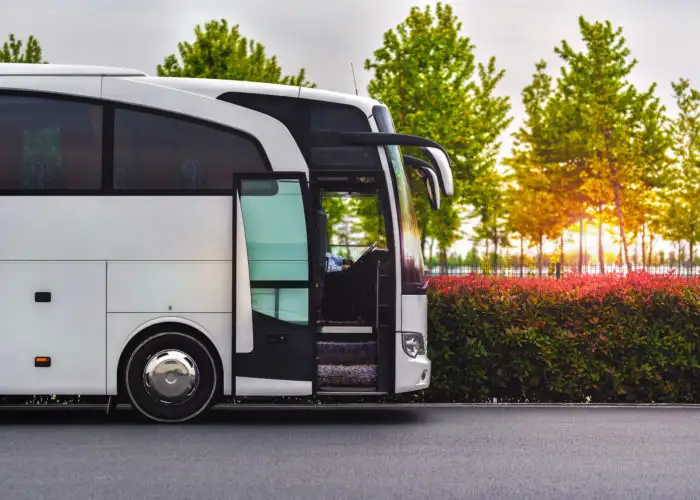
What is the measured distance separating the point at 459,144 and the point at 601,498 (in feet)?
106

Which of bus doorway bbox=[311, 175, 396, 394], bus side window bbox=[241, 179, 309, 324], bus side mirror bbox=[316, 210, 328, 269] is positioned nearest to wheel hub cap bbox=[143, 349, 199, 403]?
bus side window bbox=[241, 179, 309, 324]

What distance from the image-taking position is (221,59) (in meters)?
31.7

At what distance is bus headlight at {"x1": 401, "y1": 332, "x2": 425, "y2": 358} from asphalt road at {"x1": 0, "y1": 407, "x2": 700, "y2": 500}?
2.41 ft

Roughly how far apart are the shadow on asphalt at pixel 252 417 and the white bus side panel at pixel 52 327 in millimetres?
658

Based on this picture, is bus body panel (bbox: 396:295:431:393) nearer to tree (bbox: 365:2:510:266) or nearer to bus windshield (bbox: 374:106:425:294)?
bus windshield (bbox: 374:106:425:294)

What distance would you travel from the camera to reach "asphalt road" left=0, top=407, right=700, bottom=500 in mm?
7523

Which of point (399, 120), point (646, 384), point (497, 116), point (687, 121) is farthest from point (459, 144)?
point (646, 384)

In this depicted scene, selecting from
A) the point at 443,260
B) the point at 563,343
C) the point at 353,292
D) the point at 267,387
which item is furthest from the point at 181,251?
the point at 443,260

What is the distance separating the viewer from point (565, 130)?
46.7m

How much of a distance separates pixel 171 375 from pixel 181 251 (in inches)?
48.3

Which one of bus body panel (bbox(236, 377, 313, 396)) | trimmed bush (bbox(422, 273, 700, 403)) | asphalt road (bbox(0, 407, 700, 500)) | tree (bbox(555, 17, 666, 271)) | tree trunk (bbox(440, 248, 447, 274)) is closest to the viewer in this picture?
asphalt road (bbox(0, 407, 700, 500))

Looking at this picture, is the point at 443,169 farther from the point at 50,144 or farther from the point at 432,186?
the point at 50,144

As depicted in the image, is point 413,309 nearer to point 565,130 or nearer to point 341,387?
point 341,387

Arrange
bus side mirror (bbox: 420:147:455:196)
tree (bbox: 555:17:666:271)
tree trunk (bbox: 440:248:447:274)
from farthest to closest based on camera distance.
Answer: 1. tree trunk (bbox: 440:248:447:274)
2. tree (bbox: 555:17:666:271)
3. bus side mirror (bbox: 420:147:455:196)
